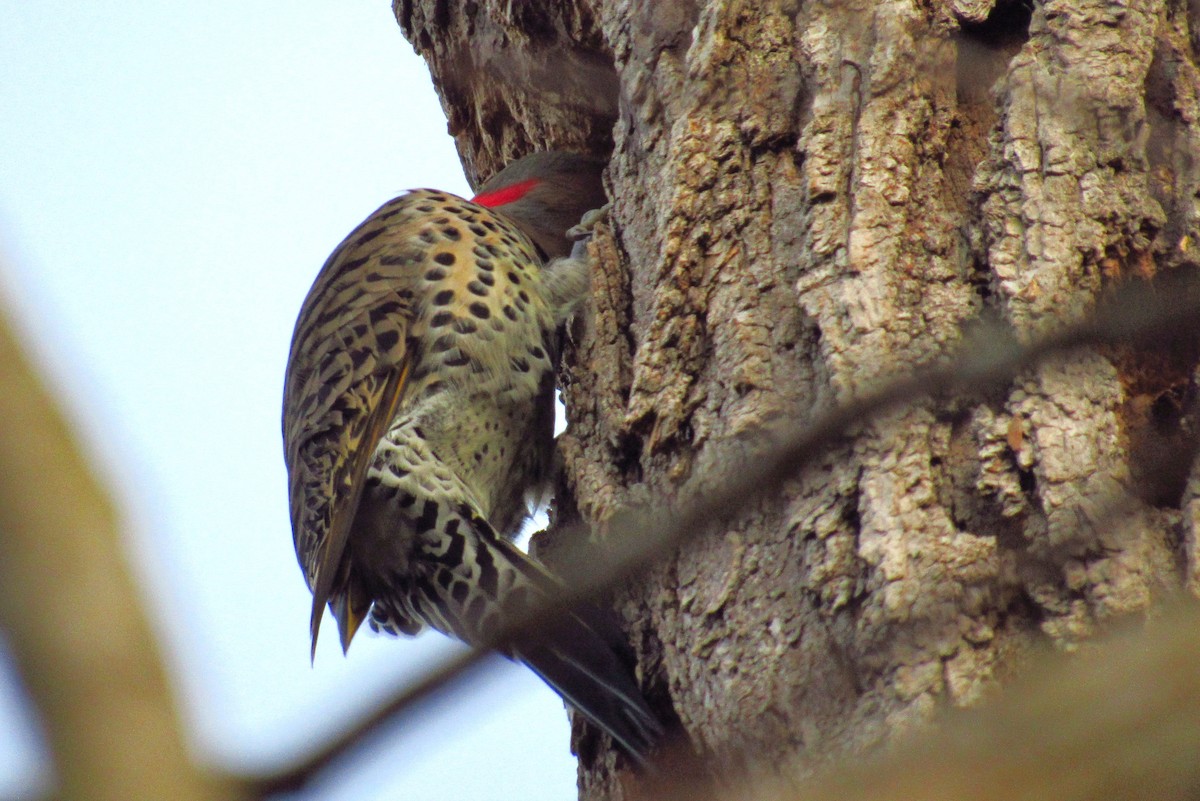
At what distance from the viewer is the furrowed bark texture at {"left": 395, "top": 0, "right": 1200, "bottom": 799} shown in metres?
1.83

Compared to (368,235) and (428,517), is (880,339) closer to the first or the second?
(428,517)

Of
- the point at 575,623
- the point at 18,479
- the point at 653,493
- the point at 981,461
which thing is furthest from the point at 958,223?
the point at 18,479

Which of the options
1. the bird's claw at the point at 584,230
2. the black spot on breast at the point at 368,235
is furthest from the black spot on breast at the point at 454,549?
the black spot on breast at the point at 368,235

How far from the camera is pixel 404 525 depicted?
3.10 meters

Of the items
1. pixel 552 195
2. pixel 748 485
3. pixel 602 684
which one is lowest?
pixel 602 684

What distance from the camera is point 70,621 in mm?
696

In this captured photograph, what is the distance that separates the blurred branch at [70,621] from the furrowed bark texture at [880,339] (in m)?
1.09

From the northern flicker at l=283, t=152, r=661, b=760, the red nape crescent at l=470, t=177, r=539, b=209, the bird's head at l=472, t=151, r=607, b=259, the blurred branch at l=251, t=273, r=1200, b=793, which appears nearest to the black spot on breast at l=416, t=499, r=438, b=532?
the northern flicker at l=283, t=152, r=661, b=760

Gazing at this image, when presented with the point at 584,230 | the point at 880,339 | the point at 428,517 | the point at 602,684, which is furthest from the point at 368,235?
the point at 880,339

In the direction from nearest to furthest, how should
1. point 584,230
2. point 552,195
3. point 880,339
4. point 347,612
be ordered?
1. point 880,339
2. point 347,612
3. point 584,230
4. point 552,195

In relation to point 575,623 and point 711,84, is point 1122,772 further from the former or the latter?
point 711,84

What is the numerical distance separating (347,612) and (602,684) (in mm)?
971

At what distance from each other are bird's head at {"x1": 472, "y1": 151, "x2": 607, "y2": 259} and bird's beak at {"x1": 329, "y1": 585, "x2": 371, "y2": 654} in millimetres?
1187

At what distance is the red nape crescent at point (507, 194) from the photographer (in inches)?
154
